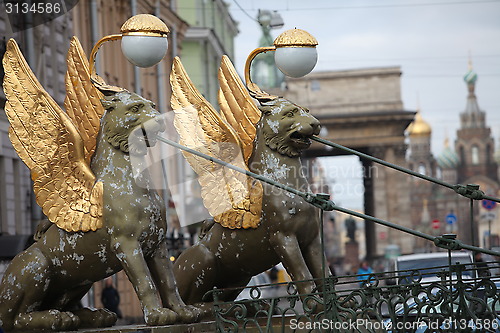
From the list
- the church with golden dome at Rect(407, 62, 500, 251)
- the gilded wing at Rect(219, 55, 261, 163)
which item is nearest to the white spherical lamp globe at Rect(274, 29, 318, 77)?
the gilded wing at Rect(219, 55, 261, 163)

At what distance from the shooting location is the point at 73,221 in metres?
9.90

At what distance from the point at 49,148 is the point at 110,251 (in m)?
0.99

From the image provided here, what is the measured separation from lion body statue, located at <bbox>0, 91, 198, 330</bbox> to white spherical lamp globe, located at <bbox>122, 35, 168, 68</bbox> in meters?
0.29

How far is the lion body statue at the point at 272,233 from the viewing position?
10648 millimetres

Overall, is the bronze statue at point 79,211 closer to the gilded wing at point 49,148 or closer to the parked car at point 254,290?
the gilded wing at point 49,148

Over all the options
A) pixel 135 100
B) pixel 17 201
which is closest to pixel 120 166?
pixel 135 100

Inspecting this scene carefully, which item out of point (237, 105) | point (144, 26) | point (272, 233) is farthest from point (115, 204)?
point (237, 105)

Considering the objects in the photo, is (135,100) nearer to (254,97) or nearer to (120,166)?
(120,166)

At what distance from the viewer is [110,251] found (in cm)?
980

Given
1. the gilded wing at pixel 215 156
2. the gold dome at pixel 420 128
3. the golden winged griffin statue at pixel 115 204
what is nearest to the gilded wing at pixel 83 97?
the golden winged griffin statue at pixel 115 204

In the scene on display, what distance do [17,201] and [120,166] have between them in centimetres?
1327

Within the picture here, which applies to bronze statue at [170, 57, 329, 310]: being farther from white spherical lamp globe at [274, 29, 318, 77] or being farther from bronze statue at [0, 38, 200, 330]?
bronze statue at [0, 38, 200, 330]

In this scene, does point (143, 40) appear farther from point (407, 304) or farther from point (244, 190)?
point (407, 304)

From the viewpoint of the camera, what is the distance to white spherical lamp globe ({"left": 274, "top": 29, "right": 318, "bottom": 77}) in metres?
10.5
